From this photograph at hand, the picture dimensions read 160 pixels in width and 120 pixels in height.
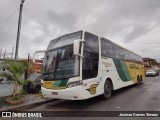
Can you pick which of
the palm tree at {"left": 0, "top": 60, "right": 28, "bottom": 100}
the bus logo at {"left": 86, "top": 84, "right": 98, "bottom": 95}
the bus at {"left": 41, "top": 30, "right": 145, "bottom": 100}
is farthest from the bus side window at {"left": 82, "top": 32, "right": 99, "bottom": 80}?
the palm tree at {"left": 0, "top": 60, "right": 28, "bottom": 100}

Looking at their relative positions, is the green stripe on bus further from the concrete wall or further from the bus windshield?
the concrete wall

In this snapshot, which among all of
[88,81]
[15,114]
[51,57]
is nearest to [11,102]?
[15,114]

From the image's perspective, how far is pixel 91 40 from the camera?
7824 millimetres

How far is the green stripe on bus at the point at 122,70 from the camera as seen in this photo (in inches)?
408

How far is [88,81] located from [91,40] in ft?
6.58

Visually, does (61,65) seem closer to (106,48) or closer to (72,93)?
(72,93)

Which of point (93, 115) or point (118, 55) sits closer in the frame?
point (93, 115)

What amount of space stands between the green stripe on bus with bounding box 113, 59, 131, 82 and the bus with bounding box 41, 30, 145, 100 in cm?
120

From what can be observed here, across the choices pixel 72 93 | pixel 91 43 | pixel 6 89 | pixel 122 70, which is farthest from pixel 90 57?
pixel 6 89

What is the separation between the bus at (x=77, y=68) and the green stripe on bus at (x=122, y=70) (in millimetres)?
1202

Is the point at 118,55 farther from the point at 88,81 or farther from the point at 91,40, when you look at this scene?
the point at 88,81

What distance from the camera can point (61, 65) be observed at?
702 centimetres

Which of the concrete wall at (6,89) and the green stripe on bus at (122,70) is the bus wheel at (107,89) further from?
the concrete wall at (6,89)

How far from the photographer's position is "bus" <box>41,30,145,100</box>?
658 cm
